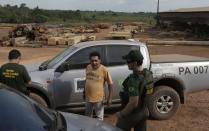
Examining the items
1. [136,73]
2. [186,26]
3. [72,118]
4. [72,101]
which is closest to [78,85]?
[72,101]

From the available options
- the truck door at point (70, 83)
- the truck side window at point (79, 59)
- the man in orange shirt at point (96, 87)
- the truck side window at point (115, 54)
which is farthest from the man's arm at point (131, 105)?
the truck side window at point (115, 54)

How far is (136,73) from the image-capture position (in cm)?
586

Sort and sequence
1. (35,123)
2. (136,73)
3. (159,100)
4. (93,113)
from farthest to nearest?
1. (159,100)
2. (93,113)
3. (136,73)
4. (35,123)

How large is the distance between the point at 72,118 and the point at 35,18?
95196mm

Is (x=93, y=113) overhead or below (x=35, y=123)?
below

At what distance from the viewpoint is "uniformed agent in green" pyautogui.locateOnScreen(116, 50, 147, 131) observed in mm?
5785

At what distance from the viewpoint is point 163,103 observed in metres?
10.2

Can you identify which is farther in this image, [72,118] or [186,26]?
[186,26]

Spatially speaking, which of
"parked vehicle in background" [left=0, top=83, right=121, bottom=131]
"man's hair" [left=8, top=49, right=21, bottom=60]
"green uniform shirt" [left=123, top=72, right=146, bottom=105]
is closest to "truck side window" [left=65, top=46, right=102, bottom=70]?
"man's hair" [left=8, top=49, right=21, bottom=60]

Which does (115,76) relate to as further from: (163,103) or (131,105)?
(131,105)

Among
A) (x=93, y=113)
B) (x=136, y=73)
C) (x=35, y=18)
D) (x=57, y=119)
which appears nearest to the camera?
(x=57, y=119)

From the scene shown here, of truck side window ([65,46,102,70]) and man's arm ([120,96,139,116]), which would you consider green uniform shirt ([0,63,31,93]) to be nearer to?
truck side window ([65,46,102,70])

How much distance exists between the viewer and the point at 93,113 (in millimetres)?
8539

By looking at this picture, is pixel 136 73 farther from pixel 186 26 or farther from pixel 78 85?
pixel 186 26
